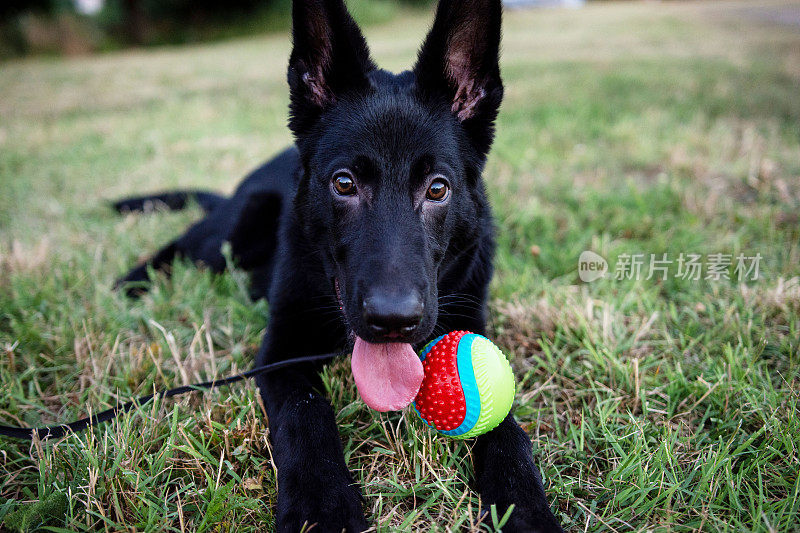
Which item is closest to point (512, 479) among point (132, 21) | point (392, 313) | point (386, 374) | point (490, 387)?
point (490, 387)

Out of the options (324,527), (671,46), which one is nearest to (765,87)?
(671,46)

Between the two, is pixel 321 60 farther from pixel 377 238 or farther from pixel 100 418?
pixel 100 418

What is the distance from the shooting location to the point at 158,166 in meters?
5.64

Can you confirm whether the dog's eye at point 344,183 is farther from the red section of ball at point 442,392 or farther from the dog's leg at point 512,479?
the dog's leg at point 512,479

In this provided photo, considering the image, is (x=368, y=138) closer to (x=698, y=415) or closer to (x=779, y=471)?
(x=698, y=415)

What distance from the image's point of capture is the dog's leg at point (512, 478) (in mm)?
1507

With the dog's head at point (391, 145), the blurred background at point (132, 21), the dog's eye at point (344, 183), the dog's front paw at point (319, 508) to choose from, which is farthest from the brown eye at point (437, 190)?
the blurred background at point (132, 21)

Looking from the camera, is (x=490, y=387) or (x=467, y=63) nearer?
(x=490, y=387)

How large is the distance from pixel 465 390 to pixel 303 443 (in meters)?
0.55

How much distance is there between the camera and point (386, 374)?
1.79 meters

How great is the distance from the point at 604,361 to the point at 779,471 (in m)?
0.68

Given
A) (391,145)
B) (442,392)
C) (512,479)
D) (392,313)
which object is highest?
(391,145)

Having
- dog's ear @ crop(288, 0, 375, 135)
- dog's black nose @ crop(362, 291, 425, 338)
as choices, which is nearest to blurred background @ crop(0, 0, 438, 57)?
dog's ear @ crop(288, 0, 375, 135)

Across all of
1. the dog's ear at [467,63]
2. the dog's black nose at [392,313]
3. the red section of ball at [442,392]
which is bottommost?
the red section of ball at [442,392]
